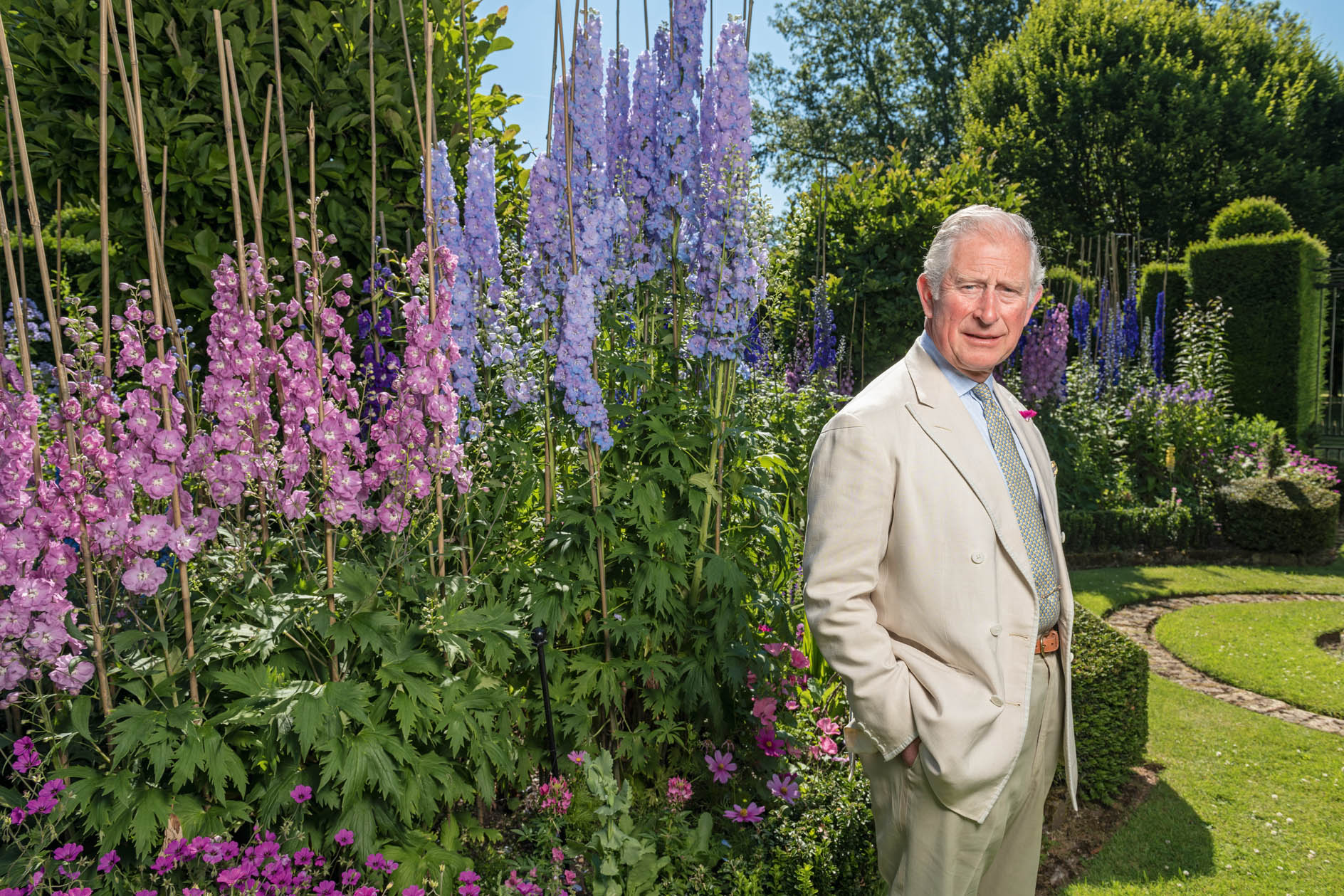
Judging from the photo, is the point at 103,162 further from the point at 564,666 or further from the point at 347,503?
the point at 564,666

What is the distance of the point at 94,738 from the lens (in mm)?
2354

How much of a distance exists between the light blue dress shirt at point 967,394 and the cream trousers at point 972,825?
0.48 meters

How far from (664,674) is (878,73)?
26.4 metres

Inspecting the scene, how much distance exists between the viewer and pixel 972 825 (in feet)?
6.16

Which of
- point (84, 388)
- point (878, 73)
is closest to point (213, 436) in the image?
point (84, 388)

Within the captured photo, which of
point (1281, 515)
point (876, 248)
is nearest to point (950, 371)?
point (876, 248)

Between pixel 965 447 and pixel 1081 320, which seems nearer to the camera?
pixel 965 447

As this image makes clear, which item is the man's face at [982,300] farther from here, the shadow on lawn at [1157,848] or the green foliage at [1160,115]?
the green foliage at [1160,115]

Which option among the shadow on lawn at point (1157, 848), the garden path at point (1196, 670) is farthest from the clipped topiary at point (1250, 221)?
the shadow on lawn at point (1157, 848)

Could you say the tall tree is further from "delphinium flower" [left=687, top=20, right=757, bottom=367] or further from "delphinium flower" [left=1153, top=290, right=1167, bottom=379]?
"delphinium flower" [left=687, top=20, right=757, bottom=367]

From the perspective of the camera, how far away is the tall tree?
25.5m

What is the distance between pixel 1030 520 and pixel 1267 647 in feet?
17.5

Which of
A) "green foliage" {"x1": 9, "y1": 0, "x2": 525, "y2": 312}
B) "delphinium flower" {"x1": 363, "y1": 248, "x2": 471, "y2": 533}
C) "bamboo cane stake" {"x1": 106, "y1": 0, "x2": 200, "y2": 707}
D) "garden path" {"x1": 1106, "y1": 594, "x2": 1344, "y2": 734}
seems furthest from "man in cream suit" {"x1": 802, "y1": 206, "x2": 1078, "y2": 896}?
"garden path" {"x1": 1106, "y1": 594, "x2": 1344, "y2": 734}

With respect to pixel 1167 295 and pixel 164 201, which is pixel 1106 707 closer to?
pixel 164 201
